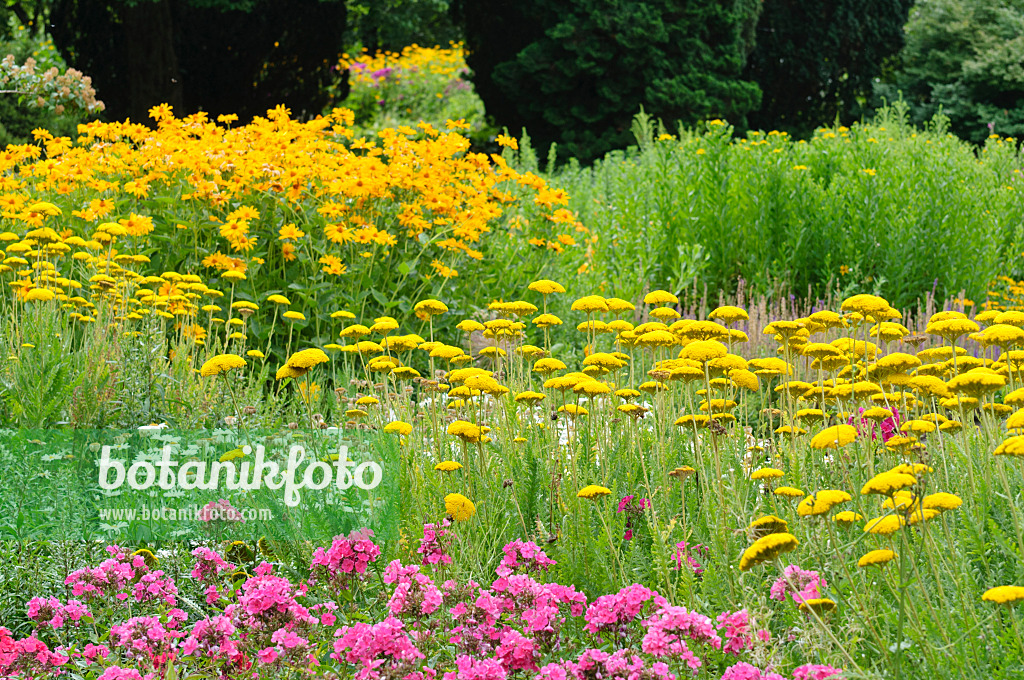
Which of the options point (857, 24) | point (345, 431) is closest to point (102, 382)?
point (345, 431)

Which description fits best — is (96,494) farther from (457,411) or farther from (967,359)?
(967,359)

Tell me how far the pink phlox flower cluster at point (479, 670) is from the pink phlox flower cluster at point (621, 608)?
9.1 inches

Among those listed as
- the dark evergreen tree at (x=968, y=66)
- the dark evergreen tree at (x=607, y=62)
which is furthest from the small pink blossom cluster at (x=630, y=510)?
the dark evergreen tree at (x=968, y=66)

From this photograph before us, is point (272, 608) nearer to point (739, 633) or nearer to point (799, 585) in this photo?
point (739, 633)

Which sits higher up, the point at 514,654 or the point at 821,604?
the point at 821,604

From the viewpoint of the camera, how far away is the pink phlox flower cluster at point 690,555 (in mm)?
2205

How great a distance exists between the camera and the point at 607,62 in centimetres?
1516

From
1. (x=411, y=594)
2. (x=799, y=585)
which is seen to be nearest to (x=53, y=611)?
(x=411, y=594)

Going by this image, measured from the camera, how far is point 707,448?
9.80 ft

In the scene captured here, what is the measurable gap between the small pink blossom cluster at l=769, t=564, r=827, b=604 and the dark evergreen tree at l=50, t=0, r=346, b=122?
38.1 ft

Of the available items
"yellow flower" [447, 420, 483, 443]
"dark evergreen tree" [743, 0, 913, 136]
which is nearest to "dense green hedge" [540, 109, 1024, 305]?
"yellow flower" [447, 420, 483, 443]

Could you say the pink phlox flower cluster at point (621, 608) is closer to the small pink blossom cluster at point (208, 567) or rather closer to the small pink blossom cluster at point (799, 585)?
the small pink blossom cluster at point (799, 585)

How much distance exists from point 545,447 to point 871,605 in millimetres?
1179

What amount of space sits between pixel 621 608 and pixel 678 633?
139 mm
